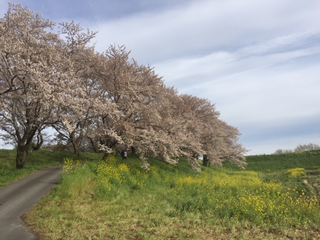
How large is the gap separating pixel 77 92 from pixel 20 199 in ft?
21.9

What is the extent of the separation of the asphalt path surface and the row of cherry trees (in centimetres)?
289

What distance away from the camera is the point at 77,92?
14.6 metres

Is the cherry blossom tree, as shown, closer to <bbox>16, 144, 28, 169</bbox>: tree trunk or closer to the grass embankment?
<bbox>16, 144, 28, 169</bbox>: tree trunk

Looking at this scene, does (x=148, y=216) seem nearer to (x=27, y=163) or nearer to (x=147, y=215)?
(x=147, y=215)

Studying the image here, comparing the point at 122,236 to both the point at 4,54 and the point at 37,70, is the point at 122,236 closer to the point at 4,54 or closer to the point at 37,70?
the point at 37,70

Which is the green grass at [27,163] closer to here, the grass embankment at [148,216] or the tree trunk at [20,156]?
the tree trunk at [20,156]

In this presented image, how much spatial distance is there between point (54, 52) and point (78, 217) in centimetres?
986

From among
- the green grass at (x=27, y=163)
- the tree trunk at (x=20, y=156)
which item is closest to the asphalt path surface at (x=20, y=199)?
the green grass at (x=27, y=163)

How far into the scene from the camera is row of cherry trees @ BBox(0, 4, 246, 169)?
12.7m

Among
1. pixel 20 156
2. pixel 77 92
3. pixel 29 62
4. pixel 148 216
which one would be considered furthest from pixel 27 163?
pixel 148 216

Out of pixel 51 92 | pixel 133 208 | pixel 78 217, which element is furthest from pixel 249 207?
pixel 51 92

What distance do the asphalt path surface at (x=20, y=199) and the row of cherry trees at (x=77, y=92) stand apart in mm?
2894

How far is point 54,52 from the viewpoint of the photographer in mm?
14336

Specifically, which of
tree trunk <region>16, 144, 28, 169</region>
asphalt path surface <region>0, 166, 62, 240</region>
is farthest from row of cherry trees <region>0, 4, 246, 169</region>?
asphalt path surface <region>0, 166, 62, 240</region>
